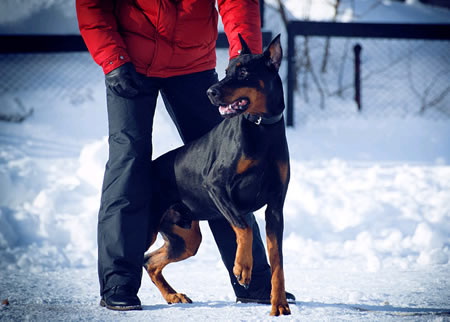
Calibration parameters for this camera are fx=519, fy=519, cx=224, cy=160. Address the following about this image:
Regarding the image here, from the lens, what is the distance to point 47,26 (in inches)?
247

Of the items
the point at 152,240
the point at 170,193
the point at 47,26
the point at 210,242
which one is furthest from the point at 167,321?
the point at 47,26

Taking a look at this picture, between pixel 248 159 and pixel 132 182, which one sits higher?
pixel 248 159

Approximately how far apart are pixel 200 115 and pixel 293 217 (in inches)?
79.9

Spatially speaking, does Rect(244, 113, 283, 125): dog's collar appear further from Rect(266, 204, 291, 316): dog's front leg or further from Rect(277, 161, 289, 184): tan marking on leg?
Rect(266, 204, 291, 316): dog's front leg

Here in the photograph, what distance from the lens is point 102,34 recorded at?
96.9 inches

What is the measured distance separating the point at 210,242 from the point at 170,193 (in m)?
1.76

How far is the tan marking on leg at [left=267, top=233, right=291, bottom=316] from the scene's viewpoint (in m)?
2.27

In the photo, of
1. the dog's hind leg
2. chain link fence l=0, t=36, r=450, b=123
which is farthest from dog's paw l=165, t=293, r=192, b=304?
chain link fence l=0, t=36, r=450, b=123

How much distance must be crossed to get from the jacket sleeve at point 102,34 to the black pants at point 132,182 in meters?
0.19

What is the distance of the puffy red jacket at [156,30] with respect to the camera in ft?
8.11

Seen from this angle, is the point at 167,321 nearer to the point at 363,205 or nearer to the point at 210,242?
the point at 210,242

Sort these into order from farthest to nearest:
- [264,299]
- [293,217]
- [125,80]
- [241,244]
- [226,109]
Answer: [293,217]
[264,299]
[125,80]
[241,244]
[226,109]

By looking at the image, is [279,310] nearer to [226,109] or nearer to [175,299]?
[175,299]

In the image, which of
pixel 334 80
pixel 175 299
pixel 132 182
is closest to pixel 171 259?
pixel 175 299
